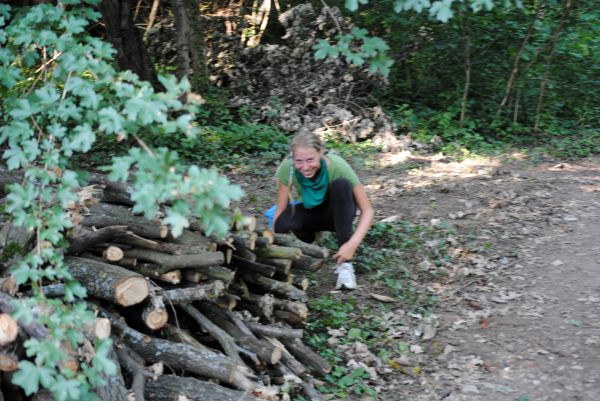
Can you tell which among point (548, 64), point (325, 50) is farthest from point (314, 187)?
point (548, 64)

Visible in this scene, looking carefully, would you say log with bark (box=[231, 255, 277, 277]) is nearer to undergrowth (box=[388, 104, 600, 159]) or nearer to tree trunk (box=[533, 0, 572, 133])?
undergrowth (box=[388, 104, 600, 159])

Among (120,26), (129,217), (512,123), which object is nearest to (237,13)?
(120,26)

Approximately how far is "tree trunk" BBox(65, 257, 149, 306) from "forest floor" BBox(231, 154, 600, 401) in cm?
161

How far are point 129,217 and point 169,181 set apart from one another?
2.28m

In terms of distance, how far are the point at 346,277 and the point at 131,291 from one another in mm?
2285

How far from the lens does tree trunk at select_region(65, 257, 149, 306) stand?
12.6 feet

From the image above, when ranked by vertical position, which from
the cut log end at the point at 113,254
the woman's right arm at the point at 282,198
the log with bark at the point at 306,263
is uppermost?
the cut log end at the point at 113,254

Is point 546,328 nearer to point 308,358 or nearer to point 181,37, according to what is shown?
point 308,358

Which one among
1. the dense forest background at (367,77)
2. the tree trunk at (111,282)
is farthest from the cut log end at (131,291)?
the dense forest background at (367,77)

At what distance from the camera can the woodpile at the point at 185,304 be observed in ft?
12.6

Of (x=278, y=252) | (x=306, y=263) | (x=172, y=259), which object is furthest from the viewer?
(x=306, y=263)

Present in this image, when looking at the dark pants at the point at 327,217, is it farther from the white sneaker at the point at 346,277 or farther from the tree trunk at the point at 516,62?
the tree trunk at the point at 516,62

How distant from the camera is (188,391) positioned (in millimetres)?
3787

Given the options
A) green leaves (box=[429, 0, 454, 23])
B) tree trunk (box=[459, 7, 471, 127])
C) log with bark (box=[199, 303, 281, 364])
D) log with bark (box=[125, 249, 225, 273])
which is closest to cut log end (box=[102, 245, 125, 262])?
log with bark (box=[125, 249, 225, 273])
